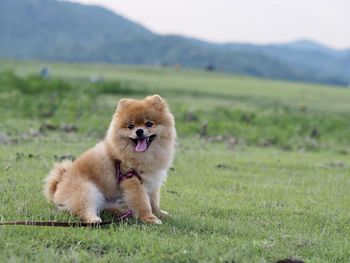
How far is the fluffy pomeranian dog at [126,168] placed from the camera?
17.3ft

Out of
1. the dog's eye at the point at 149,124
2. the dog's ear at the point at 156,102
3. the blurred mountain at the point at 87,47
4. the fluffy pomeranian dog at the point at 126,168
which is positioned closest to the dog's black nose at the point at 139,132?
the fluffy pomeranian dog at the point at 126,168

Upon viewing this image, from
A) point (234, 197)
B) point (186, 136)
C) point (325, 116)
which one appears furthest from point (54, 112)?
point (234, 197)

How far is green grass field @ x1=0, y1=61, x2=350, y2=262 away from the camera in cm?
436

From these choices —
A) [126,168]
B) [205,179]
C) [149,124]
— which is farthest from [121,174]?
[205,179]

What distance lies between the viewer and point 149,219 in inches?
206

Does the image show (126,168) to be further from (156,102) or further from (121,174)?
(156,102)

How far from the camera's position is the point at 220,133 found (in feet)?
48.8

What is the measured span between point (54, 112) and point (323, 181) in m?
9.09

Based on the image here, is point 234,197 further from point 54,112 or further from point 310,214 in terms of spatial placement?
point 54,112

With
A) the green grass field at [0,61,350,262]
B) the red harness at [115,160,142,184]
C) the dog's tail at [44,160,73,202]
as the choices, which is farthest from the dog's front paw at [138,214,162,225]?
the dog's tail at [44,160,73,202]

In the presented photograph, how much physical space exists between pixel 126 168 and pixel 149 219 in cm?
57

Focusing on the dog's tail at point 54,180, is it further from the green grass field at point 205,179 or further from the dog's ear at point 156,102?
the dog's ear at point 156,102

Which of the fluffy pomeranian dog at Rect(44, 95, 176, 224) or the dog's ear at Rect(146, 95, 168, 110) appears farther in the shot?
the dog's ear at Rect(146, 95, 168, 110)

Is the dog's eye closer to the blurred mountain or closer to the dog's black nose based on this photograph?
the dog's black nose
